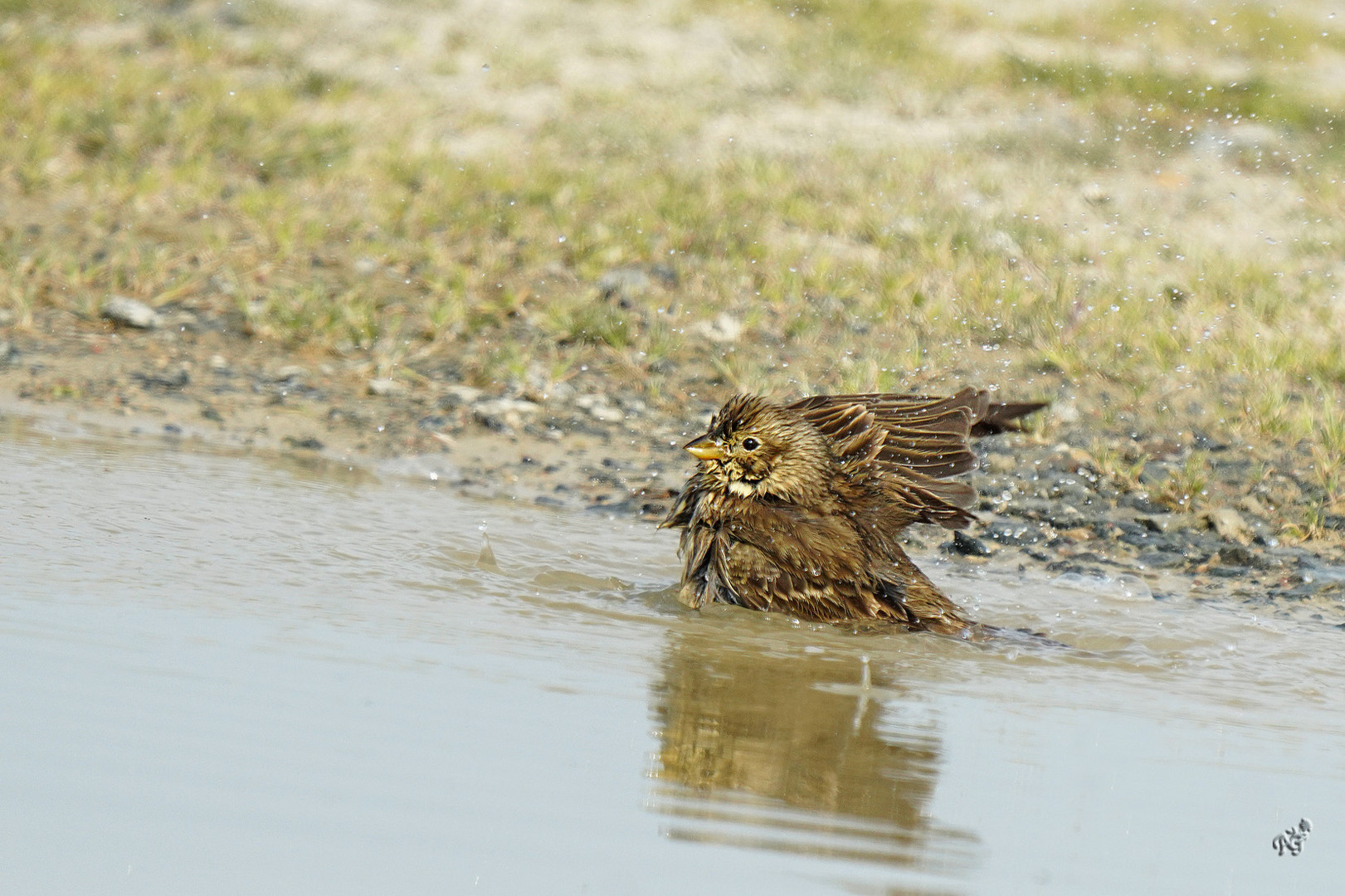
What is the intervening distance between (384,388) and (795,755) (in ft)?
14.2

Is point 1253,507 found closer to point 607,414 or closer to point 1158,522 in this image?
point 1158,522

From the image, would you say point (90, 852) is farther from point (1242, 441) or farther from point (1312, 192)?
point (1312, 192)

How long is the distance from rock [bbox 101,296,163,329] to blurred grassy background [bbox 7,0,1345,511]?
0.08 m

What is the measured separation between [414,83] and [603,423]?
6.33 meters

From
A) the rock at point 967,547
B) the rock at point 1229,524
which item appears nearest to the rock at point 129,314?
the rock at point 967,547

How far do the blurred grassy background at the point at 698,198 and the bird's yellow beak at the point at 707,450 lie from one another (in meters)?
2.22

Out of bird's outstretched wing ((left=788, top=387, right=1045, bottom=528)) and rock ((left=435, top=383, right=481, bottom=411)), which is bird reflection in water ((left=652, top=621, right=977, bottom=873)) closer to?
bird's outstretched wing ((left=788, top=387, right=1045, bottom=528))

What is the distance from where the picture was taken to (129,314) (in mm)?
7652

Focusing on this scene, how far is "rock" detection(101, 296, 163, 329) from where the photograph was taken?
7.65m

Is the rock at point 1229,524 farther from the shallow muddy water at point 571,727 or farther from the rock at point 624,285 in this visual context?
the rock at point 624,285

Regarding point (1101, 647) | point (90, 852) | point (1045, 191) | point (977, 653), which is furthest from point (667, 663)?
point (1045, 191)

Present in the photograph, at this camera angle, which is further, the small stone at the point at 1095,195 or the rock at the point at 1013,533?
the small stone at the point at 1095,195

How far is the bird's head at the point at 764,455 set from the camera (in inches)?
197

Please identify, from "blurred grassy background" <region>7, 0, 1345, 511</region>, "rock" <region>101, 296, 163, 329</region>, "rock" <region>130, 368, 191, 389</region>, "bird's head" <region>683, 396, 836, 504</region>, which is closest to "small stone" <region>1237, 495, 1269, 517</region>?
"blurred grassy background" <region>7, 0, 1345, 511</region>
